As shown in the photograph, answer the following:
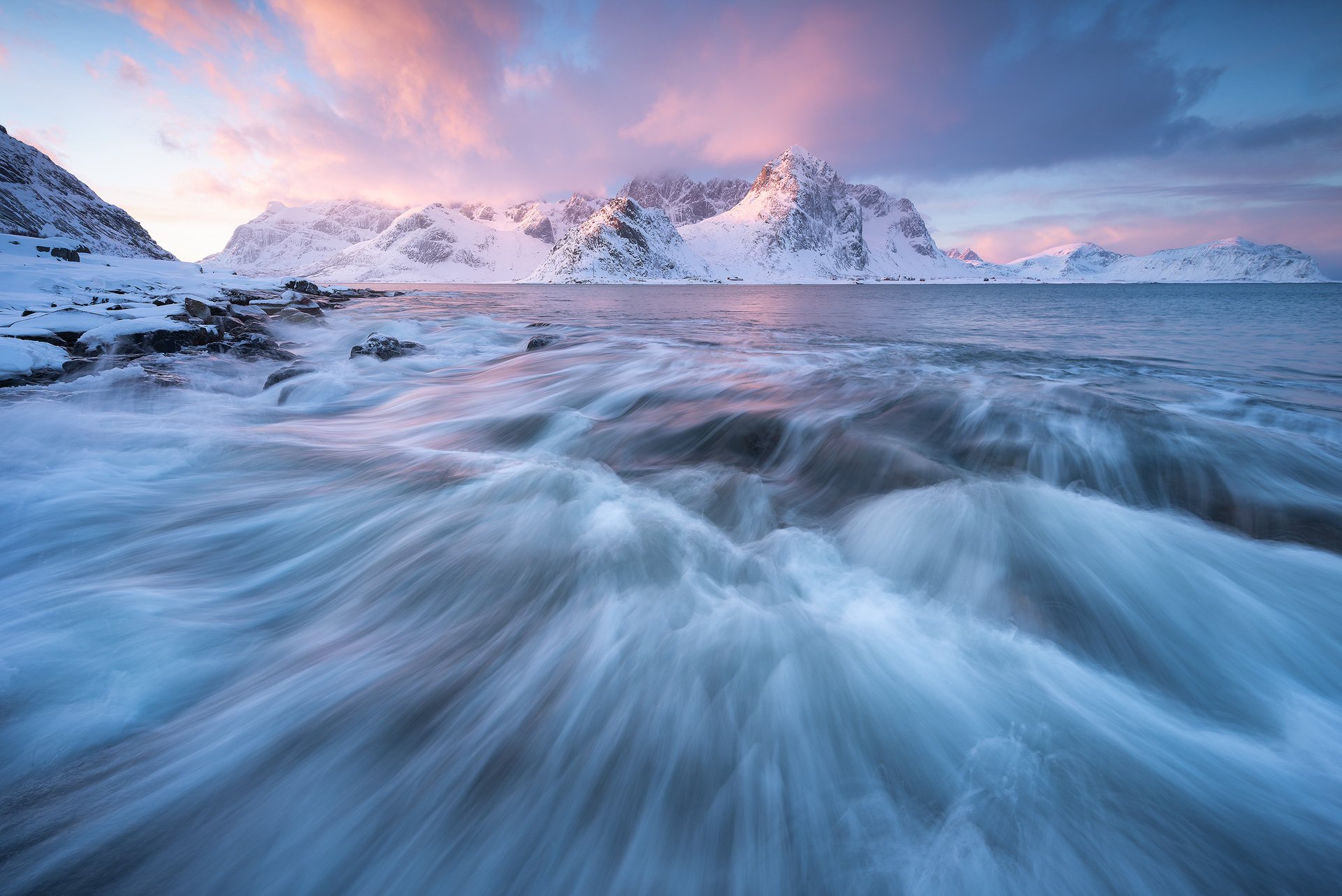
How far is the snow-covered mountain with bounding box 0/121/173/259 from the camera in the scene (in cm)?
3083

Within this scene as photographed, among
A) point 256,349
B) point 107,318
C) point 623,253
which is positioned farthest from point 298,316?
point 623,253

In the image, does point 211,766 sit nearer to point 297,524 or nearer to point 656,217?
point 297,524

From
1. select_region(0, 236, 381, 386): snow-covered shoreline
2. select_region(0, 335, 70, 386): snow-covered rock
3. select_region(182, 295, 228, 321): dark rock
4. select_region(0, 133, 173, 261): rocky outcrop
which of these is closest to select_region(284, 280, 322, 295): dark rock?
select_region(0, 236, 381, 386): snow-covered shoreline

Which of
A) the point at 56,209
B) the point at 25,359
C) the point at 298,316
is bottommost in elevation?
the point at 298,316

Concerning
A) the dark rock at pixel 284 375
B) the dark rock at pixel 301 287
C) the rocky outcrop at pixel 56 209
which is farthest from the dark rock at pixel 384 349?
the rocky outcrop at pixel 56 209

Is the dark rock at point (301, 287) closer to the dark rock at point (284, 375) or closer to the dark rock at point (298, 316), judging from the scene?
the dark rock at point (298, 316)

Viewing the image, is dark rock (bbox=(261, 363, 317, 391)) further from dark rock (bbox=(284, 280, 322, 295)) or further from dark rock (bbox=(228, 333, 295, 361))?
dark rock (bbox=(284, 280, 322, 295))

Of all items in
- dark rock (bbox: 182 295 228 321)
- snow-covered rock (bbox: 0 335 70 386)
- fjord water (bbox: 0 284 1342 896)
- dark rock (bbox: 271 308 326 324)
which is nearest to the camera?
fjord water (bbox: 0 284 1342 896)

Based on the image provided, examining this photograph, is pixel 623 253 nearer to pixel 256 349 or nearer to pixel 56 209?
pixel 56 209

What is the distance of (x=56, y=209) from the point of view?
113 feet

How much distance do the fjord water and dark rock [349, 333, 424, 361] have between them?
5058 mm

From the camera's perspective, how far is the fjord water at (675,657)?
1620 mm

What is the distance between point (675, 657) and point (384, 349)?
10895 millimetres

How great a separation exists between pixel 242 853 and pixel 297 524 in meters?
2.74
